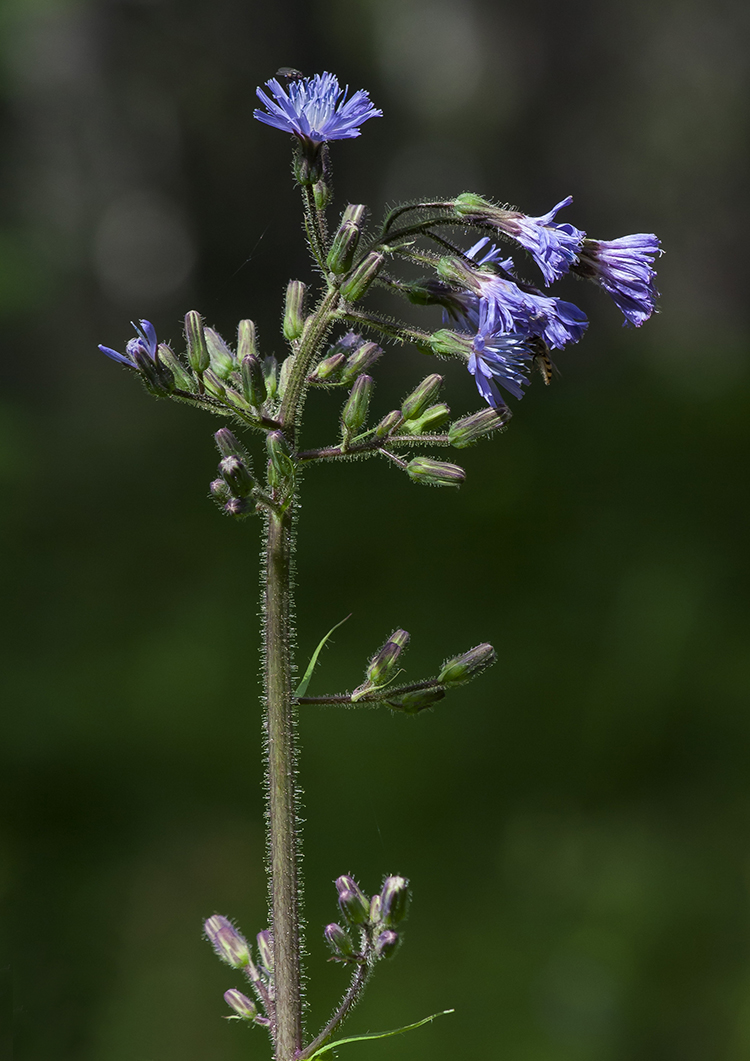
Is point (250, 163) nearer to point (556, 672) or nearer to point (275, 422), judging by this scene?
point (556, 672)

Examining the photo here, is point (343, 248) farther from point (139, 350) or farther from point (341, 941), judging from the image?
point (341, 941)

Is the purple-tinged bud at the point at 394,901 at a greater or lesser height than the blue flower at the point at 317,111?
lesser

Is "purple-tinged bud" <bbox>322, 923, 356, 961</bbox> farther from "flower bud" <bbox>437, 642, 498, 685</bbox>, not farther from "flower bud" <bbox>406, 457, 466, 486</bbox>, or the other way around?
"flower bud" <bbox>406, 457, 466, 486</bbox>

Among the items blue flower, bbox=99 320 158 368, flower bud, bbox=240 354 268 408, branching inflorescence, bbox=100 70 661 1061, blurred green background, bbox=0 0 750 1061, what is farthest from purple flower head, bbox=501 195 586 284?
blurred green background, bbox=0 0 750 1061

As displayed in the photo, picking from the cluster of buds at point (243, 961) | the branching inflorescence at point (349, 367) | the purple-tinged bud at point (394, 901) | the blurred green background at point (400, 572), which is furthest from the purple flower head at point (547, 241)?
the blurred green background at point (400, 572)

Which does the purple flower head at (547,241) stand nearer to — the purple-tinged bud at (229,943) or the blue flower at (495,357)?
the blue flower at (495,357)

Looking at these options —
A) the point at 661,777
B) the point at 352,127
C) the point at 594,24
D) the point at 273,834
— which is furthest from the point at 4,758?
the point at 594,24
